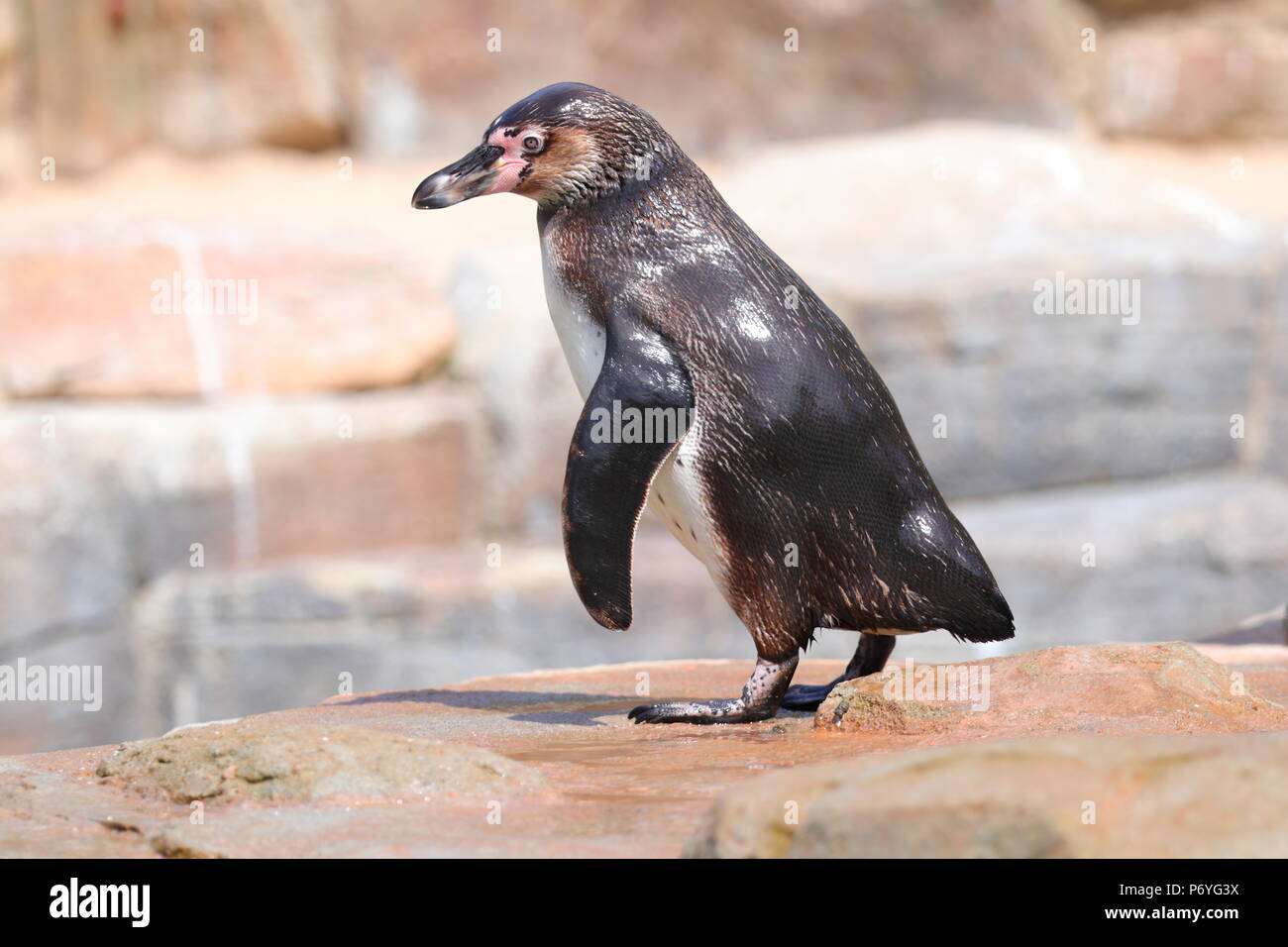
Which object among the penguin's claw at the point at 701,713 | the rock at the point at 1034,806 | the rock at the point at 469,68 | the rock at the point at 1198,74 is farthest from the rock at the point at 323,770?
the rock at the point at 1198,74

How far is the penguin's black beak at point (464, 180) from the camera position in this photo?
3703mm

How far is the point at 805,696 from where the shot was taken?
12.6 ft

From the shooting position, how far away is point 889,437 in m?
3.54

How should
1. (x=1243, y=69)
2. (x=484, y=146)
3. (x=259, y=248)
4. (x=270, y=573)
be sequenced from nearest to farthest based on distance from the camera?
(x=484, y=146)
(x=270, y=573)
(x=259, y=248)
(x=1243, y=69)

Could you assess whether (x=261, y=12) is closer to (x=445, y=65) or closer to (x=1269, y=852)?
(x=445, y=65)

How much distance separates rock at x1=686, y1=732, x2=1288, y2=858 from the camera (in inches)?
79.0

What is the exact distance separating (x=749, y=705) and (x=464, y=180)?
1.37m

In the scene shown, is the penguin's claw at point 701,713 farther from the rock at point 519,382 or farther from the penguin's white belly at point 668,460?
the rock at point 519,382

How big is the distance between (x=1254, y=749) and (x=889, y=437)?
149 centimetres

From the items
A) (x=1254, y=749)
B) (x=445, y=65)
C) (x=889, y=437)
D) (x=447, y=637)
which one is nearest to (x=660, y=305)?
(x=889, y=437)

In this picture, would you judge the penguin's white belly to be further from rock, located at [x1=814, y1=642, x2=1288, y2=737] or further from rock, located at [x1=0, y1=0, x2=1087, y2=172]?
rock, located at [x1=0, y1=0, x2=1087, y2=172]

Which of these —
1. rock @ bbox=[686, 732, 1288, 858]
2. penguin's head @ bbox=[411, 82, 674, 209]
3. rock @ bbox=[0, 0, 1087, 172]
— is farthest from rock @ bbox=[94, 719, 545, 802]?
rock @ bbox=[0, 0, 1087, 172]

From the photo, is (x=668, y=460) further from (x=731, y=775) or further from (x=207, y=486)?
(x=207, y=486)

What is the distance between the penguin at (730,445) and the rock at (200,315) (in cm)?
471
